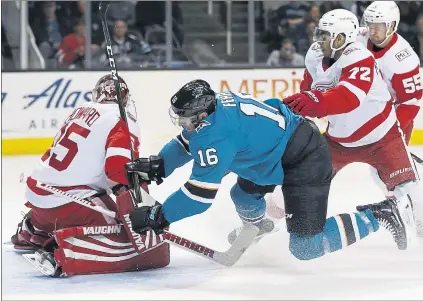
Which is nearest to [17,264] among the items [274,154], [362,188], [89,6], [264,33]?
[274,154]

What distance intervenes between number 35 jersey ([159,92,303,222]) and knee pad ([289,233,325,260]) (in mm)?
227

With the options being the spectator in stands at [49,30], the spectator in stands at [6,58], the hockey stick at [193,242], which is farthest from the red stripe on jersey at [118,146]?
the spectator in stands at [49,30]

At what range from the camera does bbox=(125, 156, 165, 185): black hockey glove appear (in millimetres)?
4035

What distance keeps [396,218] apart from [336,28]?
2.70 ft

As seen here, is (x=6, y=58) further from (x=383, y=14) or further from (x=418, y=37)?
(x=383, y=14)

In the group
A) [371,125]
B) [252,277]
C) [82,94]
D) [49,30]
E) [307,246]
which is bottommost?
[82,94]

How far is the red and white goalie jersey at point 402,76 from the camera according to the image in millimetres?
4891

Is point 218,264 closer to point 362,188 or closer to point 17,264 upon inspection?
point 17,264

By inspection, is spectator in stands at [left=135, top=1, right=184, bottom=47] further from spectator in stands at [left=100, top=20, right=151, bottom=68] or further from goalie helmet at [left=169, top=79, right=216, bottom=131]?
goalie helmet at [left=169, top=79, right=216, bottom=131]

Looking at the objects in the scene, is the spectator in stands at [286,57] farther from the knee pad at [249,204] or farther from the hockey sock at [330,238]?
the hockey sock at [330,238]

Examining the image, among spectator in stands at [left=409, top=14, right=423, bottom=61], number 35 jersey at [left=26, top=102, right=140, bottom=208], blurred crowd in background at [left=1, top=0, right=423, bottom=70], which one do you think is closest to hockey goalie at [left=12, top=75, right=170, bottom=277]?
number 35 jersey at [left=26, top=102, right=140, bottom=208]

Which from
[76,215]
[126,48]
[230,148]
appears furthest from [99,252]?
[126,48]

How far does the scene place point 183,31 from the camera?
27.1 ft

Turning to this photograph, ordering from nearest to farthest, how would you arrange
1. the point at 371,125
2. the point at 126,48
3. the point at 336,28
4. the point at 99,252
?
the point at 99,252 → the point at 336,28 → the point at 371,125 → the point at 126,48
